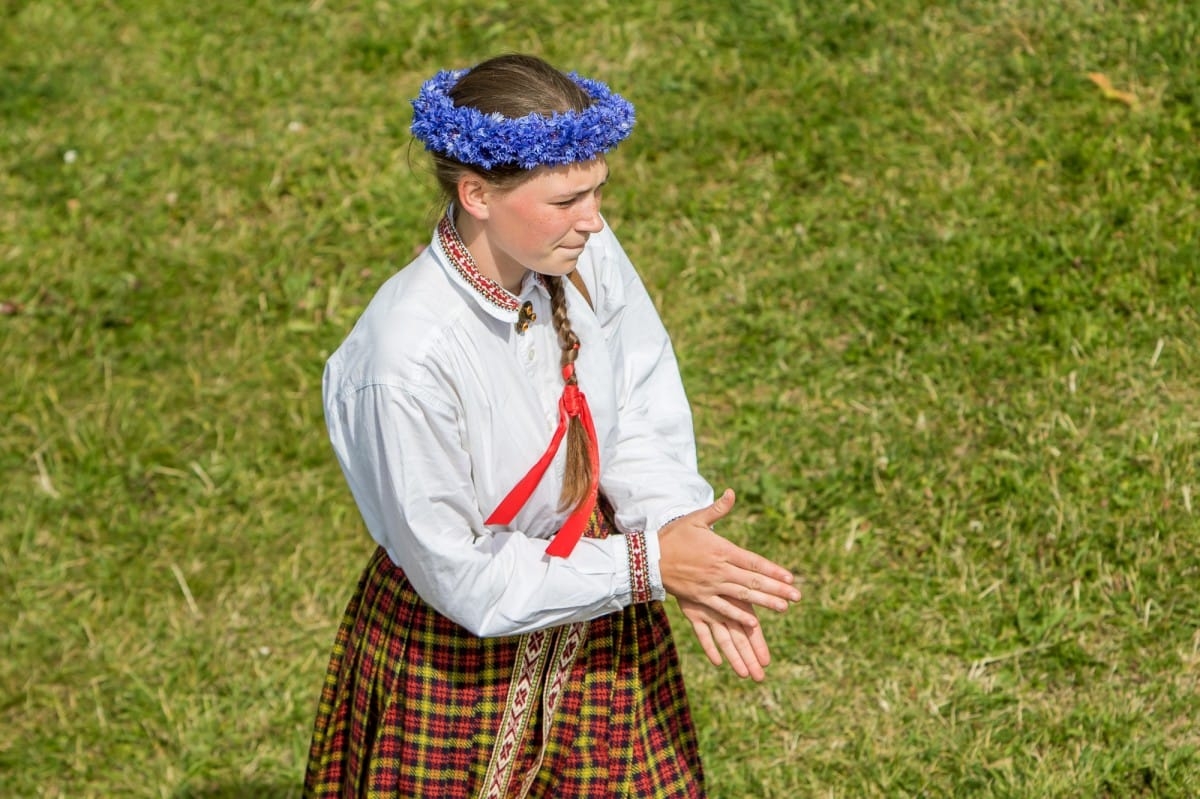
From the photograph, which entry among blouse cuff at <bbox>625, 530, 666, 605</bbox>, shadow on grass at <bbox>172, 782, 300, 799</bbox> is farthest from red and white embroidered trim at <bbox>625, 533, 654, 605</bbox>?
shadow on grass at <bbox>172, 782, 300, 799</bbox>

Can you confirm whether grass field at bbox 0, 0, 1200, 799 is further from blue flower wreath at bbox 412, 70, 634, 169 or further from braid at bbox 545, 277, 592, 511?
blue flower wreath at bbox 412, 70, 634, 169

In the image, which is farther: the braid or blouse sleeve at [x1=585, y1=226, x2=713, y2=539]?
blouse sleeve at [x1=585, y1=226, x2=713, y2=539]

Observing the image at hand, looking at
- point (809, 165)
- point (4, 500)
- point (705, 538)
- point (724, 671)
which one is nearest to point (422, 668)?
point (705, 538)

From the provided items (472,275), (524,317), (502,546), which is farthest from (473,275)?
(502,546)

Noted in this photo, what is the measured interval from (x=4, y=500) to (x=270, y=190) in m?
1.76

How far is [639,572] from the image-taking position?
2838 millimetres

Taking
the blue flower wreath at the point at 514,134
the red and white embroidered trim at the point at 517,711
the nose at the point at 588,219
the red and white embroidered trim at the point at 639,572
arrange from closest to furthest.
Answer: the blue flower wreath at the point at 514,134 < the nose at the point at 588,219 < the red and white embroidered trim at the point at 639,572 < the red and white embroidered trim at the point at 517,711

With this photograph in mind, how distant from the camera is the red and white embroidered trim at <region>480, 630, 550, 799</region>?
2.99 meters

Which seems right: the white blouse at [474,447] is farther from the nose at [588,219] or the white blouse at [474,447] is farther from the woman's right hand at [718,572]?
the nose at [588,219]

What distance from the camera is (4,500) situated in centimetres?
527

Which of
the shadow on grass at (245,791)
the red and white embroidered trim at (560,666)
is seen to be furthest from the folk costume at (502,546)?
the shadow on grass at (245,791)

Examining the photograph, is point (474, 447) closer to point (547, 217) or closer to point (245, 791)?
point (547, 217)

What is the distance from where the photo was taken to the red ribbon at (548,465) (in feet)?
9.47

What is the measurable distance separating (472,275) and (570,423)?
0.36 metres
